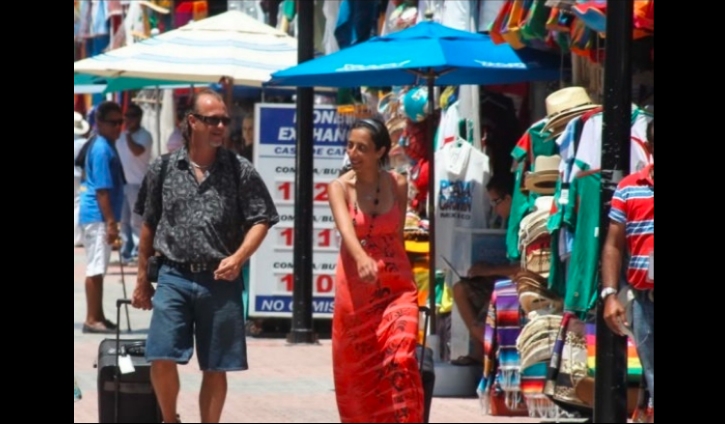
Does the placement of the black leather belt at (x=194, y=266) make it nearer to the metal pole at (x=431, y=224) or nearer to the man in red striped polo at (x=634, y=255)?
the man in red striped polo at (x=634, y=255)

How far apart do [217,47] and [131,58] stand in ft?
2.45

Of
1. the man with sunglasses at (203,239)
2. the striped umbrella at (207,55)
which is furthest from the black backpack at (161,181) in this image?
the striped umbrella at (207,55)

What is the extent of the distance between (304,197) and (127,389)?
4952mm

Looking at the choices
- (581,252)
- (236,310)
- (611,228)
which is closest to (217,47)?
(581,252)

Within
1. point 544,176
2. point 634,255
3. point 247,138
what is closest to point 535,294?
point 544,176

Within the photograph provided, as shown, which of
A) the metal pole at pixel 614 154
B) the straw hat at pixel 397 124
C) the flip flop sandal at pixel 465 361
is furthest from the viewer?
the straw hat at pixel 397 124

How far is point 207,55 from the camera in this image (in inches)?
476

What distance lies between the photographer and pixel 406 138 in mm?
11695

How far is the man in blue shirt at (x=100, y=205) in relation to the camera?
10.9 metres

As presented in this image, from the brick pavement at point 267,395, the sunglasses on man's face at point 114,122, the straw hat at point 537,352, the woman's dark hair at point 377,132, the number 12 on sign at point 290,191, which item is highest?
the sunglasses on man's face at point 114,122

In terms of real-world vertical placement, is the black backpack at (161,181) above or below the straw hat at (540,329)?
above

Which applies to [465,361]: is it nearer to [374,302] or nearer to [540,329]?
[540,329]

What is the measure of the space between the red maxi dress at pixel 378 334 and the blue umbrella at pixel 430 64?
244 centimetres
